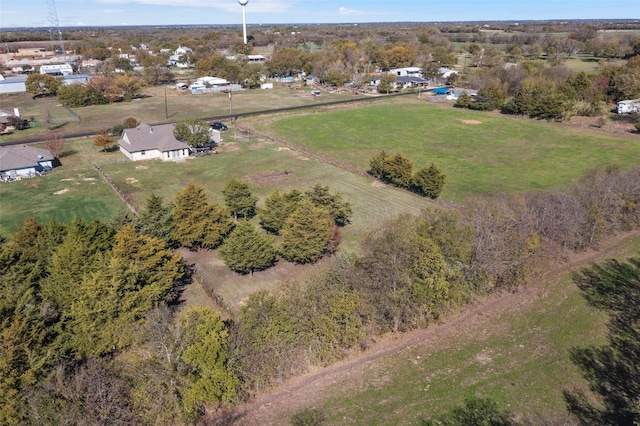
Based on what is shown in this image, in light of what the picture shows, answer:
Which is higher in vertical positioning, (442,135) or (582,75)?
(582,75)

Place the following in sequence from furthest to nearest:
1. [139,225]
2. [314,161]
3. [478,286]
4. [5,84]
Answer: [5,84] < [314,161] < [139,225] < [478,286]

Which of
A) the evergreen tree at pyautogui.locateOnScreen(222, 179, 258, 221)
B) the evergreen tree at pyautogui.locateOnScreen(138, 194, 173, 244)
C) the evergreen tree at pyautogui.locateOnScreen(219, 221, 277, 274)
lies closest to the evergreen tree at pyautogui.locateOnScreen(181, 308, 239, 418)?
the evergreen tree at pyautogui.locateOnScreen(219, 221, 277, 274)

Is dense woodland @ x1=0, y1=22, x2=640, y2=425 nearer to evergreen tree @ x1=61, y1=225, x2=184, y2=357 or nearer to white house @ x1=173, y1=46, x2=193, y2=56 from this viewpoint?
evergreen tree @ x1=61, y1=225, x2=184, y2=357

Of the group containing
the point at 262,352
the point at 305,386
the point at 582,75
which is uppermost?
the point at 582,75

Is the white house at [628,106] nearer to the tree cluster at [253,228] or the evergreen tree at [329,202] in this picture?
the tree cluster at [253,228]

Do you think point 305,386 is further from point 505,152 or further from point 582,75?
point 582,75

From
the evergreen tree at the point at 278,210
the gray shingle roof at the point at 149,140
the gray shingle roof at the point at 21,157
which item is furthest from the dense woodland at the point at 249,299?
the gray shingle roof at the point at 21,157

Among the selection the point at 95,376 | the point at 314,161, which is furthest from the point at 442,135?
the point at 95,376
